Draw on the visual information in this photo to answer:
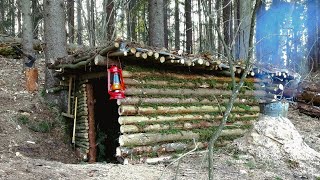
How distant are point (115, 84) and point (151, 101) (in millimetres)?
970

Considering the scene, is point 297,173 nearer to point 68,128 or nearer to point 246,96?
point 246,96

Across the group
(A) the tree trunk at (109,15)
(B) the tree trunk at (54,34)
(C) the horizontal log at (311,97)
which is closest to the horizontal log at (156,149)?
(B) the tree trunk at (54,34)

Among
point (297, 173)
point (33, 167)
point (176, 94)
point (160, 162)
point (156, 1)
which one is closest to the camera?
point (33, 167)

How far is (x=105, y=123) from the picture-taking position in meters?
9.27

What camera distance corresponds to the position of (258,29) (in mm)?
15016

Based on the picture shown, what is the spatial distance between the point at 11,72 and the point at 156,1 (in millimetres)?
5134

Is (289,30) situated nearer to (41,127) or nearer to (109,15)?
(109,15)

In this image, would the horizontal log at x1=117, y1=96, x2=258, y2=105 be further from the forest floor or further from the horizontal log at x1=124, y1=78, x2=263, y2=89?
the forest floor

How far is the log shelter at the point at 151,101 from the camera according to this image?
264 inches

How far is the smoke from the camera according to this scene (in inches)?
691

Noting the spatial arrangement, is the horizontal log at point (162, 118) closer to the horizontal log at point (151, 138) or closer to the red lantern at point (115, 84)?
the horizontal log at point (151, 138)

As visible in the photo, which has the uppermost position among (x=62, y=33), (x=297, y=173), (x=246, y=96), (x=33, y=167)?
(x=62, y=33)

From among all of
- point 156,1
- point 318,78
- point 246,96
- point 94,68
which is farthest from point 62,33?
point 318,78

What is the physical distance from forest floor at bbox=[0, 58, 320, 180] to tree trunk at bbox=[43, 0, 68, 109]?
0.36 meters
